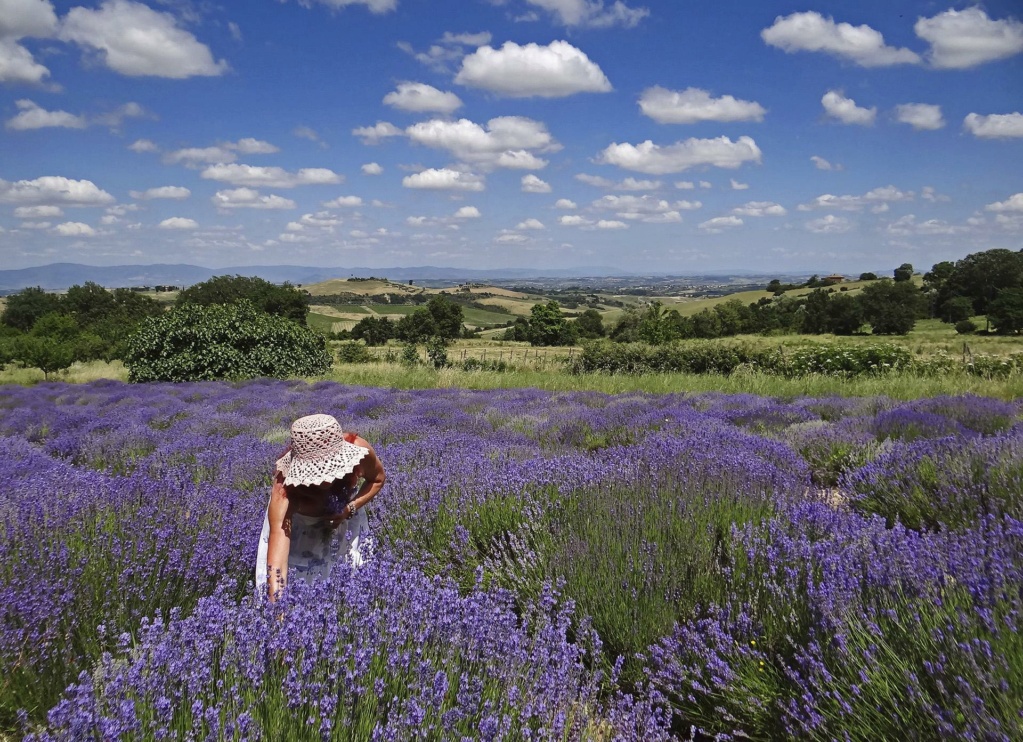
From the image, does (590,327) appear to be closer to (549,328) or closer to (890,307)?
(549,328)

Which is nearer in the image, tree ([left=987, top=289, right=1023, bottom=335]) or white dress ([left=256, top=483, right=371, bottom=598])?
white dress ([left=256, top=483, right=371, bottom=598])

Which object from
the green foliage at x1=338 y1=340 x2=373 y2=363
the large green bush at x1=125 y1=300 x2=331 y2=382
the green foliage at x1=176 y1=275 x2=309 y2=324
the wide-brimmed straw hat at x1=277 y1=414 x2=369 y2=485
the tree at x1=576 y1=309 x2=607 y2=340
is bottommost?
the tree at x1=576 y1=309 x2=607 y2=340

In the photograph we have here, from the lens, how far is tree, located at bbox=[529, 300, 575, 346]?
218 ft

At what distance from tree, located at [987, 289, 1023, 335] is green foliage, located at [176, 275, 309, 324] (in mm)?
57032

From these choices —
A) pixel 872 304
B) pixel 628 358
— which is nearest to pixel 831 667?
pixel 628 358

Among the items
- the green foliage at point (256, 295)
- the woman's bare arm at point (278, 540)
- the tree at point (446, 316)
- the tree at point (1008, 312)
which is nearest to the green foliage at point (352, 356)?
the green foliage at point (256, 295)

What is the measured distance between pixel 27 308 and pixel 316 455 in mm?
74854

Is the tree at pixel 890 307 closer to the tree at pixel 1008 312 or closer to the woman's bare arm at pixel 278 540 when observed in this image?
the tree at pixel 1008 312

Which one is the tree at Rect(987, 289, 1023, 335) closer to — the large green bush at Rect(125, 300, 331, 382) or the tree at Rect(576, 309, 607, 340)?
the tree at Rect(576, 309, 607, 340)

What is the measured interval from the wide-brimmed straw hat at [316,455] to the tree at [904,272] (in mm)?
91294

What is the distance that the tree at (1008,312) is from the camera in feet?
160

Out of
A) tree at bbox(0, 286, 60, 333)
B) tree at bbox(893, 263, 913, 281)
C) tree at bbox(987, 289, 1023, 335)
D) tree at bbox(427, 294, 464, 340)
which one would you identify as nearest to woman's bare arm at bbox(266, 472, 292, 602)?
tree at bbox(987, 289, 1023, 335)

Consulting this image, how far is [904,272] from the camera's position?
272ft

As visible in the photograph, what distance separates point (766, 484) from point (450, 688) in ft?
8.05
